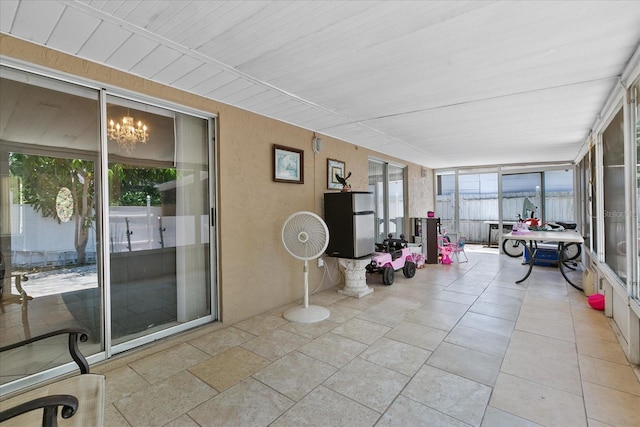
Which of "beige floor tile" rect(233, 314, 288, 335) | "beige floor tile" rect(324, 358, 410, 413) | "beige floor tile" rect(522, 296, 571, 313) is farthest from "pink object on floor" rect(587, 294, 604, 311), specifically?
"beige floor tile" rect(233, 314, 288, 335)

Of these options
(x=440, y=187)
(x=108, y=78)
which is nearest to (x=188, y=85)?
(x=108, y=78)

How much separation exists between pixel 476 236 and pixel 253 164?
809 centimetres

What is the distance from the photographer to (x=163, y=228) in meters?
2.79

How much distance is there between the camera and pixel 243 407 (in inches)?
73.8

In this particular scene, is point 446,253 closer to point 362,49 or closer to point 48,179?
point 362,49

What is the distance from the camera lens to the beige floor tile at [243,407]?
Answer: 5.78ft

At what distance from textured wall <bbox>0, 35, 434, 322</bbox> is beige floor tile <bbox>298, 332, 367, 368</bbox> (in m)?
1.02

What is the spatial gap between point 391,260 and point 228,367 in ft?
10.2

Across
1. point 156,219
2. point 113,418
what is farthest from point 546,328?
point 156,219

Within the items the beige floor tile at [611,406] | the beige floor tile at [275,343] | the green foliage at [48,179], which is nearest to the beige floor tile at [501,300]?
the beige floor tile at [611,406]

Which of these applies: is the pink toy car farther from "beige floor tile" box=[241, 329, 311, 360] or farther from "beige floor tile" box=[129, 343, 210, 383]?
"beige floor tile" box=[129, 343, 210, 383]

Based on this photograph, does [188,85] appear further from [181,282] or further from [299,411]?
[299,411]

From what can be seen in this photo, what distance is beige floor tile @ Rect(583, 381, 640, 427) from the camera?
173 cm

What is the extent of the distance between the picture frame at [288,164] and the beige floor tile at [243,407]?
2.31m
